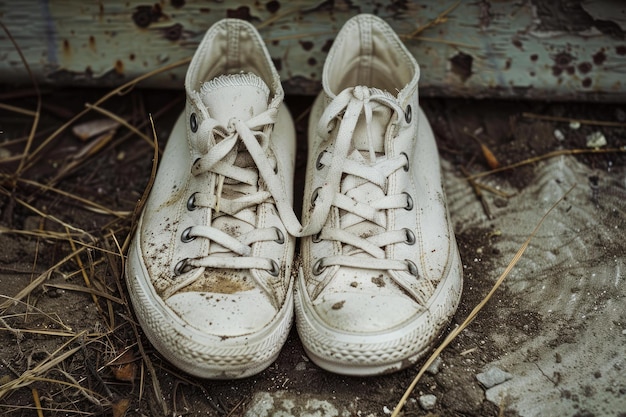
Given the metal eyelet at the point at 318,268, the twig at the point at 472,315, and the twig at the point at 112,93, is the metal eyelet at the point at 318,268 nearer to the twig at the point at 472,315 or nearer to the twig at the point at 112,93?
the twig at the point at 472,315

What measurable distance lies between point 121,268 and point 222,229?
0.29 m

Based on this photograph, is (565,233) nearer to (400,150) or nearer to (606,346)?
(606,346)

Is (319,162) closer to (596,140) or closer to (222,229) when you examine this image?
(222,229)

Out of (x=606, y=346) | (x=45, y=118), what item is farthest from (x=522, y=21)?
(x=45, y=118)

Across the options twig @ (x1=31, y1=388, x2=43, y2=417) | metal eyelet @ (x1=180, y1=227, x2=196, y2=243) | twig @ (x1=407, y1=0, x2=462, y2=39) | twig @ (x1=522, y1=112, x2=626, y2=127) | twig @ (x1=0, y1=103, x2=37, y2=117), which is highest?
twig @ (x1=407, y1=0, x2=462, y2=39)

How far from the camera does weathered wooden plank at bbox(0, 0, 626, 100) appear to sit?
188cm

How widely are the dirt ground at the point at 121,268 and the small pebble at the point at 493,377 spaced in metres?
0.01

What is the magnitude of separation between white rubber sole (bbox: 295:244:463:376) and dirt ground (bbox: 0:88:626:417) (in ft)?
0.21

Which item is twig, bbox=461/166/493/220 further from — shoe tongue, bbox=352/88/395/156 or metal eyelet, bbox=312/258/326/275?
metal eyelet, bbox=312/258/326/275

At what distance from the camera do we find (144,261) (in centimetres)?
145

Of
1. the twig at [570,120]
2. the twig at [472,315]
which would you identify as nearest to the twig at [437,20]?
the twig at [570,120]

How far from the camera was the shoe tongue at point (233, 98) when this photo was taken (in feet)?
5.00

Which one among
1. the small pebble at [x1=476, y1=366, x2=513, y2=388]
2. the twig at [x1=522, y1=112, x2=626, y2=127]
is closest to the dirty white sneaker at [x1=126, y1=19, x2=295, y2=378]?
the small pebble at [x1=476, y1=366, x2=513, y2=388]

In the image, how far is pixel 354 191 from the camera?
4.94 ft
